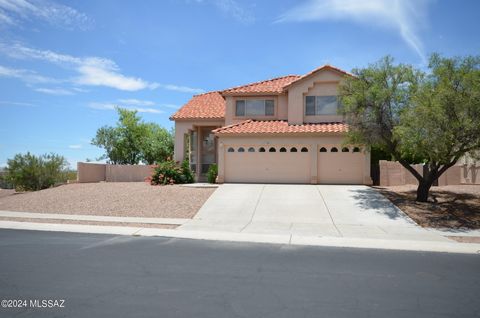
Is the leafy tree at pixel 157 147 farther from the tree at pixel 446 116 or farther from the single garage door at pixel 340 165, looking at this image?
the tree at pixel 446 116

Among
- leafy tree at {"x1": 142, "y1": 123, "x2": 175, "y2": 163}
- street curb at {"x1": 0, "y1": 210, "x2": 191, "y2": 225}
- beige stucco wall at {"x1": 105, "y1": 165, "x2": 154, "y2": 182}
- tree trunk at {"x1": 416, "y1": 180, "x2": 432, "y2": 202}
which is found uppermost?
leafy tree at {"x1": 142, "y1": 123, "x2": 175, "y2": 163}

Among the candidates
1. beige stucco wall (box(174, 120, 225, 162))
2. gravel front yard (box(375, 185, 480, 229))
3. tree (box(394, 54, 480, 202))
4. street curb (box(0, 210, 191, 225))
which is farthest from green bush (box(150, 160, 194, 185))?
tree (box(394, 54, 480, 202))

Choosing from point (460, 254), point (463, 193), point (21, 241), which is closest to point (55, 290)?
point (21, 241)

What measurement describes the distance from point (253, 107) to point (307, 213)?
12.2 meters

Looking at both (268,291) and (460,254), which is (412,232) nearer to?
(460,254)

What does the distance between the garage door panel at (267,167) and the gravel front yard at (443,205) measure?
4706 millimetres

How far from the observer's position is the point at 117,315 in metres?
5.62

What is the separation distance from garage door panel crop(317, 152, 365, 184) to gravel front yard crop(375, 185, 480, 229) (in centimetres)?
187

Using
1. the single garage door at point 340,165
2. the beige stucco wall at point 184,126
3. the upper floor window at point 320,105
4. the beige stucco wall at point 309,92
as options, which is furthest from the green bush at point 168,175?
the upper floor window at point 320,105

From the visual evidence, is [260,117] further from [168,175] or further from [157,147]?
[157,147]

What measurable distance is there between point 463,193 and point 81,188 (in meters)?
21.6

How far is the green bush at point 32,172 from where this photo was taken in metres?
27.1

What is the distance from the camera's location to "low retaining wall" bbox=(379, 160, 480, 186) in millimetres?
24219

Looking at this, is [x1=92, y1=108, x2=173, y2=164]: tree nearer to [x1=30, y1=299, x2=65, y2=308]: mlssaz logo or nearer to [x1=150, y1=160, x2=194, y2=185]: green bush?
[x1=150, y1=160, x2=194, y2=185]: green bush
